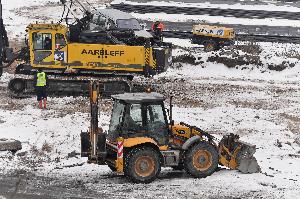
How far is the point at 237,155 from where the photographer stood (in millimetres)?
13758

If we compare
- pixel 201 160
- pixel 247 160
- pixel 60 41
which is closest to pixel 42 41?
pixel 60 41

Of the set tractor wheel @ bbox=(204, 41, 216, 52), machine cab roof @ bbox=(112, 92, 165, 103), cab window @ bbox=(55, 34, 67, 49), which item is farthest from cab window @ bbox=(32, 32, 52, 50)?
tractor wheel @ bbox=(204, 41, 216, 52)

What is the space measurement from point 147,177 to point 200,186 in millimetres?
1303

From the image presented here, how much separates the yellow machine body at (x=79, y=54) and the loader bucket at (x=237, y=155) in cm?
979

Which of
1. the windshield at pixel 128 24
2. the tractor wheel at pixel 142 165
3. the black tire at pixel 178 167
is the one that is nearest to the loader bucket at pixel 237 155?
the black tire at pixel 178 167

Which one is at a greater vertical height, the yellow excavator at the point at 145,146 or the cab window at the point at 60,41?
the cab window at the point at 60,41

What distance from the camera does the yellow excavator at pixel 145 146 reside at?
12758 mm

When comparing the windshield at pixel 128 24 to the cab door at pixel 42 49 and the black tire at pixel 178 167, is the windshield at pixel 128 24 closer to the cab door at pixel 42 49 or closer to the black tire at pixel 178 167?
the cab door at pixel 42 49

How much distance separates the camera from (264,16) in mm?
→ 43500

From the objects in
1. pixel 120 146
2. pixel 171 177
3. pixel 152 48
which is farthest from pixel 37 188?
pixel 152 48

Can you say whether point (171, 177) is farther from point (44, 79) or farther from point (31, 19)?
point (31, 19)

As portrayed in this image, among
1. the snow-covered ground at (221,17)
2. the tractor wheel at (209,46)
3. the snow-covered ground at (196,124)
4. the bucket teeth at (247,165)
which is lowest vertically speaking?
the snow-covered ground at (196,124)

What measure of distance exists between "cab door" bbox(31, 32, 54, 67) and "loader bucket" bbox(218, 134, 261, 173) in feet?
37.3

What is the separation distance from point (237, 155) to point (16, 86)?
12435mm
